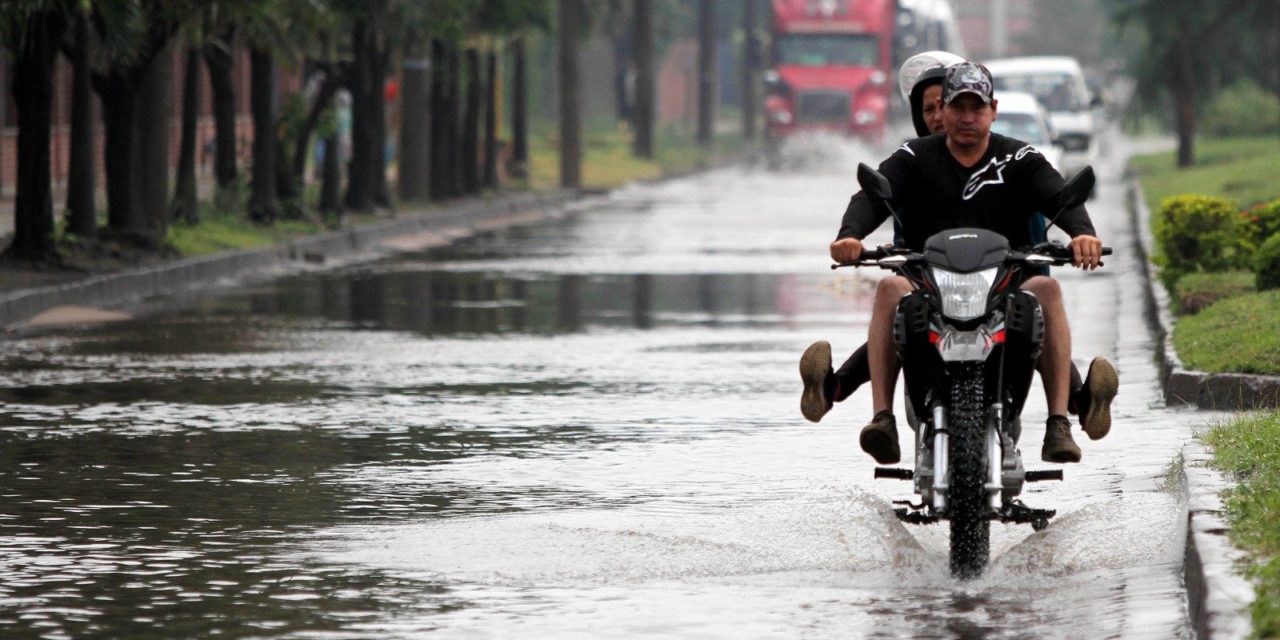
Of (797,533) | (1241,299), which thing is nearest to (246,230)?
(1241,299)

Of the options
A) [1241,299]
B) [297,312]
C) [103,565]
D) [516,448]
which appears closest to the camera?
[103,565]

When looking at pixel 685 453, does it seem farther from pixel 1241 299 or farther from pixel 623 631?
pixel 1241 299

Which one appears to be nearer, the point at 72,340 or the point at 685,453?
the point at 685,453

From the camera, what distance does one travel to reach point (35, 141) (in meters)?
23.2

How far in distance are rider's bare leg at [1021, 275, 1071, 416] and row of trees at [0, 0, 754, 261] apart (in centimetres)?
1401

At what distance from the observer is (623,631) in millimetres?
7590

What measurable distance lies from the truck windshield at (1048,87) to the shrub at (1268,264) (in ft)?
104

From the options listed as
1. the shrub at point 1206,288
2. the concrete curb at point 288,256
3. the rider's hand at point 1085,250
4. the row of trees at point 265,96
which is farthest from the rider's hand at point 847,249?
the row of trees at point 265,96

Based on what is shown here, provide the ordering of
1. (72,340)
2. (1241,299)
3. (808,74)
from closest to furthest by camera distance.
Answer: (1241,299) → (72,340) → (808,74)

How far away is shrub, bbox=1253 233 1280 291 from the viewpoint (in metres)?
16.5

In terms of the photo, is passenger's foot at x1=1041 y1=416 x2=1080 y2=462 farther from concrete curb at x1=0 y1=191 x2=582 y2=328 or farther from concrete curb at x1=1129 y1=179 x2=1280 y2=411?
concrete curb at x1=0 y1=191 x2=582 y2=328

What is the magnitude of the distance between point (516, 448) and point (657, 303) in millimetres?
10058

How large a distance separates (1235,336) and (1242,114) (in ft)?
156

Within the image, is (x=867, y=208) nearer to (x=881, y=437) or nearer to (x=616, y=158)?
(x=881, y=437)
